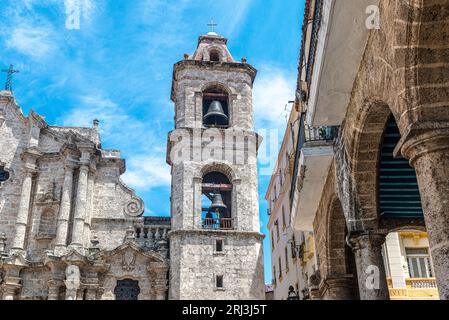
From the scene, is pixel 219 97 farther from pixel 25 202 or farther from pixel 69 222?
pixel 25 202

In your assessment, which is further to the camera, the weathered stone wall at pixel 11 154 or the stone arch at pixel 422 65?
the weathered stone wall at pixel 11 154

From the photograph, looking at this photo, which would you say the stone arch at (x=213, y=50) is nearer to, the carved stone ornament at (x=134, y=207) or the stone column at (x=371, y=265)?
the carved stone ornament at (x=134, y=207)

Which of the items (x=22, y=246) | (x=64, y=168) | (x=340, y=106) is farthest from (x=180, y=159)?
(x=340, y=106)

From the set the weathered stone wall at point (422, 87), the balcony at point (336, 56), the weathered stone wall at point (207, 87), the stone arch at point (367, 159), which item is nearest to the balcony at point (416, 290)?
the stone arch at point (367, 159)

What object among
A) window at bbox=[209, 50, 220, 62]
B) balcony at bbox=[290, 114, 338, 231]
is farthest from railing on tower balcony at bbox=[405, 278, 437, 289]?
window at bbox=[209, 50, 220, 62]

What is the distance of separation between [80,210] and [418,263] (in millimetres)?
12558

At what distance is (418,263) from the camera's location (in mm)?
16078

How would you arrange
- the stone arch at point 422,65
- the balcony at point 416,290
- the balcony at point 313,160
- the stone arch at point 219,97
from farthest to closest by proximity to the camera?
the stone arch at point 219,97 → the balcony at point 416,290 → the balcony at point 313,160 → the stone arch at point 422,65

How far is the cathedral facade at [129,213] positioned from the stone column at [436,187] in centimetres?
1528

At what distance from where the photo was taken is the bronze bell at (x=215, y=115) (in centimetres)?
2206

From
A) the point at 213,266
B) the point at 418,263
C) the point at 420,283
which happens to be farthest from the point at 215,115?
the point at 420,283

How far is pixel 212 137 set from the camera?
21.6m
